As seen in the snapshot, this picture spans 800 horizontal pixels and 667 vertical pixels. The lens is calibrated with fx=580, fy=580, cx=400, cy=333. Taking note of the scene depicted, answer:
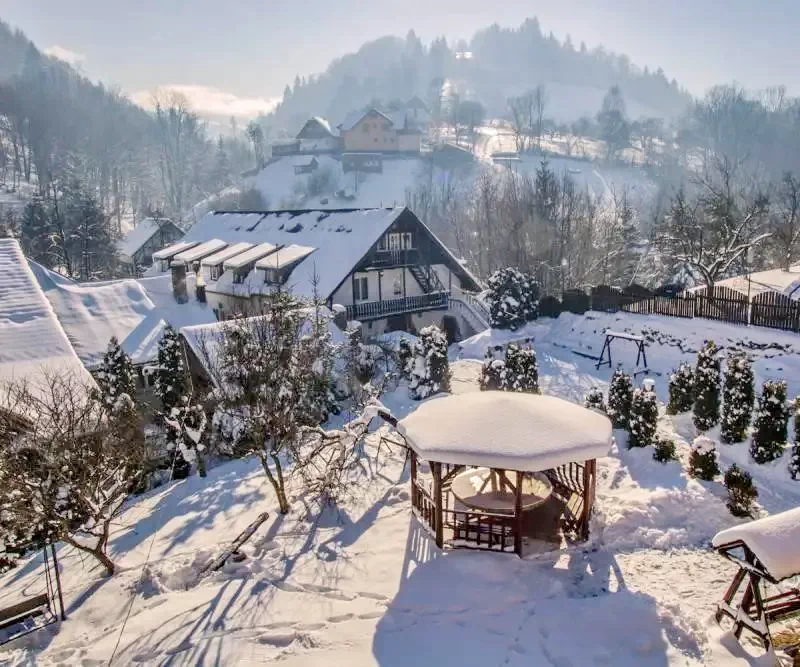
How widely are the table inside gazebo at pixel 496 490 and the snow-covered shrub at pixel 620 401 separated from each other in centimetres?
390

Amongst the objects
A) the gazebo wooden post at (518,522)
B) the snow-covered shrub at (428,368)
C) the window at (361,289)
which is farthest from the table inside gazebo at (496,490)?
the window at (361,289)

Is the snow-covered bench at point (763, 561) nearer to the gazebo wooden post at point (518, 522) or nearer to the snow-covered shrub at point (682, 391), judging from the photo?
the gazebo wooden post at point (518, 522)

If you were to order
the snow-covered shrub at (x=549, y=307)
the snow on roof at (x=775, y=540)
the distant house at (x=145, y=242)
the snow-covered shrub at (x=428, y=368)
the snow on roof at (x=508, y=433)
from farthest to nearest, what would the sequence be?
the distant house at (x=145, y=242) < the snow-covered shrub at (x=549, y=307) < the snow-covered shrub at (x=428, y=368) < the snow on roof at (x=508, y=433) < the snow on roof at (x=775, y=540)

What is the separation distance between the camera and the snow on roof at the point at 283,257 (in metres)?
31.2

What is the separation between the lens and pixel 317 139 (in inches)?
3971

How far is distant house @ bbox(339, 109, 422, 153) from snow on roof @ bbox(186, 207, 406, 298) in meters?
61.3

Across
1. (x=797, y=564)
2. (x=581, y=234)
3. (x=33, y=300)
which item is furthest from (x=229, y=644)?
(x=581, y=234)

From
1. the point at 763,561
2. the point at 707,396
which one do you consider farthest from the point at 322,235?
the point at 763,561

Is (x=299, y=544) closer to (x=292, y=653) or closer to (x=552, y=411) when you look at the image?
(x=292, y=653)

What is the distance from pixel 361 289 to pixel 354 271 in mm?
2164

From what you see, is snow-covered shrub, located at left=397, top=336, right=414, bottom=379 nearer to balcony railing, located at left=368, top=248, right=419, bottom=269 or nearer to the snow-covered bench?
balcony railing, located at left=368, top=248, right=419, bottom=269

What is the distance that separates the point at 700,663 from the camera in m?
8.09

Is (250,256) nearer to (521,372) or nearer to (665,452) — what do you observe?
(521,372)

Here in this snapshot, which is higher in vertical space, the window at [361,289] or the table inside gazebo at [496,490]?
the window at [361,289]
